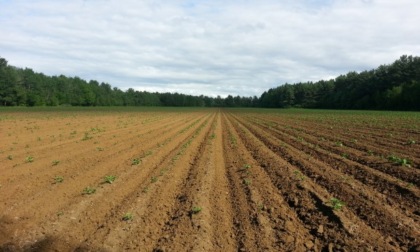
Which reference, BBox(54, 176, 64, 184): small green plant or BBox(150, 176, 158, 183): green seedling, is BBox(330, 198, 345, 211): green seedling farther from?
BBox(54, 176, 64, 184): small green plant

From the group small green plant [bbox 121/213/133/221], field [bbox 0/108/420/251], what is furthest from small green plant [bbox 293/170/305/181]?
small green plant [bbox 121/213/133/221]

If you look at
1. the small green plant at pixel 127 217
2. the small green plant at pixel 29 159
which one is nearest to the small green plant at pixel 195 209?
the small green plant at pixel 127 217

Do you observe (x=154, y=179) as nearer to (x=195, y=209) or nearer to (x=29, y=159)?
(x=195, y=209)

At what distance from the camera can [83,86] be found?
447 ft

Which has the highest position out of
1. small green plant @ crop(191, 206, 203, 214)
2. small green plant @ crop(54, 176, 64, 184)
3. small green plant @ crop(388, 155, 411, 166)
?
small green plant @ crop(388, 155, 411, 166)

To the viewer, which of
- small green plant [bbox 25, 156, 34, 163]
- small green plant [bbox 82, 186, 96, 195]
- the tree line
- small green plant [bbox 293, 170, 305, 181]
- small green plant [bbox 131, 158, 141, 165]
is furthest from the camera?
the tree line

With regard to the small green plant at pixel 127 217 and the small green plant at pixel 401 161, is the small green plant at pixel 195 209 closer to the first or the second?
the small green plant at pixel 127 217

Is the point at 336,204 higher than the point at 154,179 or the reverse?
higher

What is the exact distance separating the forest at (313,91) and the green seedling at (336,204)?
253 feet

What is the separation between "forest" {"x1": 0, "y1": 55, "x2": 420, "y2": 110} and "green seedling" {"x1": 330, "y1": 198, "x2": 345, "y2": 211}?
77.3m

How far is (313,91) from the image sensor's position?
13612 centimetres

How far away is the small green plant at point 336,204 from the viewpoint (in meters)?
7.28

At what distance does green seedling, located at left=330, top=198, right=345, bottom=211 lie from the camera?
23.9 feet

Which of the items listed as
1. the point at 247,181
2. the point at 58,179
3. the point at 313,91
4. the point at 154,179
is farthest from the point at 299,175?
the point at 313,91
